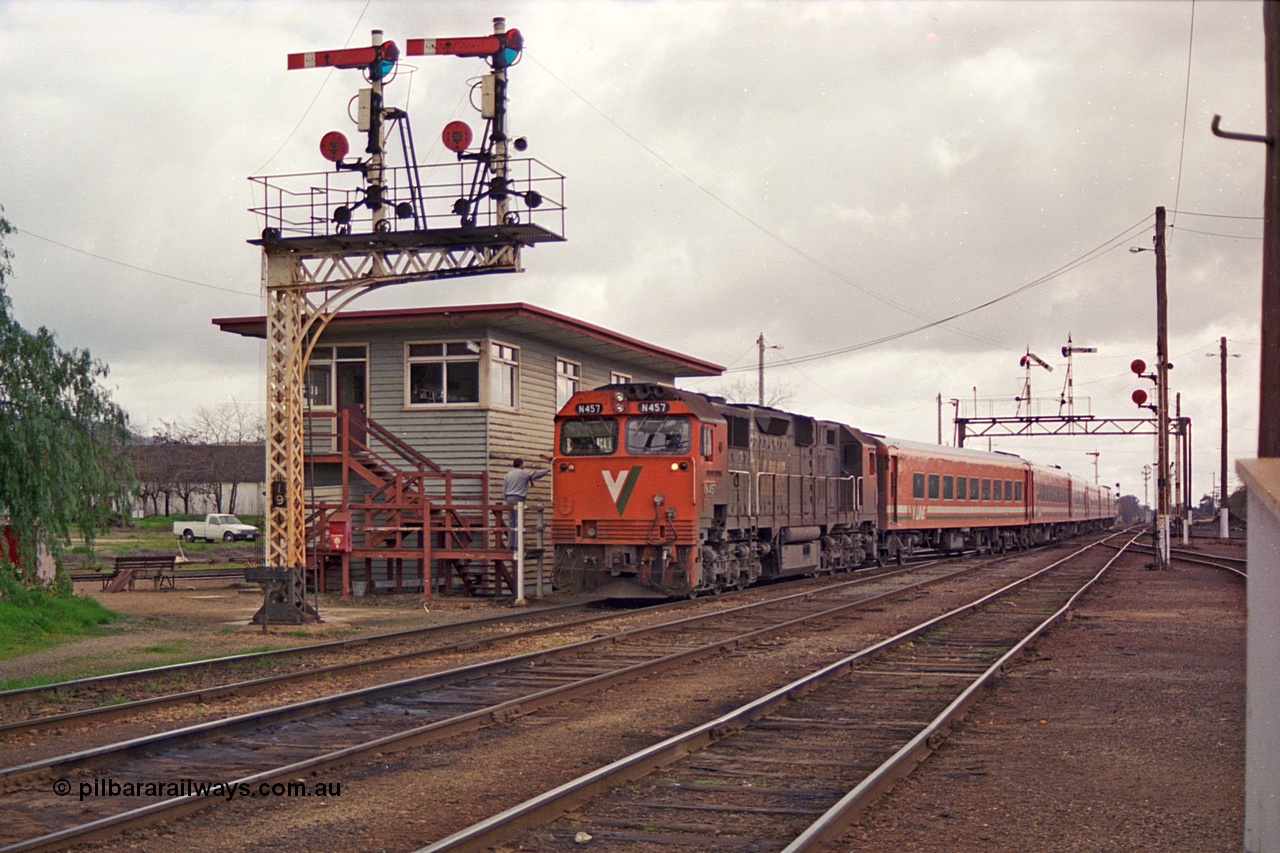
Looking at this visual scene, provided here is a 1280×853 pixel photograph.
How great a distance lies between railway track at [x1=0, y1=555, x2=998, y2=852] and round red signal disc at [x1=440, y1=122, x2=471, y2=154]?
780 centimetres

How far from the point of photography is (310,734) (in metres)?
9.51

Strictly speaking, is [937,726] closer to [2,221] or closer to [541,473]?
[541,473]

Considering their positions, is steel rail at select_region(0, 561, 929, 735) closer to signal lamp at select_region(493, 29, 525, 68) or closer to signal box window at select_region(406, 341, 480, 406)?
signal box window at select_region(406, 341, 480, 406)

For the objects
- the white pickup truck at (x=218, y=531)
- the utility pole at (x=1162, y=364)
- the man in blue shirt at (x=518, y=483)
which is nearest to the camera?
the man in blue shirt at (x=518, y=483)

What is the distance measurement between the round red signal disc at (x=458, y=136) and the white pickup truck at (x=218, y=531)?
38419 mm

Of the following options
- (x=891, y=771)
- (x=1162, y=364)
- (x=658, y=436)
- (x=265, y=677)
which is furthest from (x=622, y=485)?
(x=1162, y=364)

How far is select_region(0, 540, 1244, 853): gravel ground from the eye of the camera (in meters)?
6.69

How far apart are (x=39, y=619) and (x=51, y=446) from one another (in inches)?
92.5

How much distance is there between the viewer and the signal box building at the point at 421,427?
75.5 feet

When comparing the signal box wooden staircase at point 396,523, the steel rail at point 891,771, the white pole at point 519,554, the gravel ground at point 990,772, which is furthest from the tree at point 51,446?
the steel rail at point 891,771

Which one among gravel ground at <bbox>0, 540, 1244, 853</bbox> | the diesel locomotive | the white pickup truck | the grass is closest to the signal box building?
the diesel locomotive

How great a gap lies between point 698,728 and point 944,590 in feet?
53.9

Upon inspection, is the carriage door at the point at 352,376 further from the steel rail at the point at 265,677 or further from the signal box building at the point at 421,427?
the steel rail at the point at 265,677

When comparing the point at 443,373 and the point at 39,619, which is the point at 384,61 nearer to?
the point at 443,373
